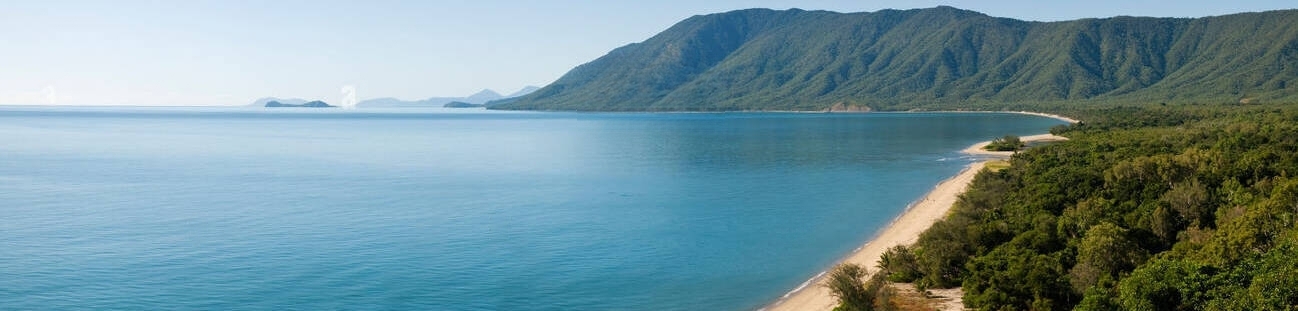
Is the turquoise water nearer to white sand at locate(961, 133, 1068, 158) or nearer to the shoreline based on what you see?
the shoreline

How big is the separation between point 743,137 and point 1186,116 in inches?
3385

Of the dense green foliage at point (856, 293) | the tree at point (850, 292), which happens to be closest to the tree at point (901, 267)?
the dense green foliage at point (856, 293)

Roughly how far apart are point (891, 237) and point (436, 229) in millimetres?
29335

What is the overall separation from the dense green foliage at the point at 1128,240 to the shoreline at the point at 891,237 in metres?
3.14

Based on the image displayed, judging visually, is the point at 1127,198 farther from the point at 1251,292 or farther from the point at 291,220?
the point at 291,220

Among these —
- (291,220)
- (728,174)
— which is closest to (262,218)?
(291,220)

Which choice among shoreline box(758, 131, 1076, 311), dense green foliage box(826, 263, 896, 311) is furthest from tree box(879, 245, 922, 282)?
dense green foliage box(826, 263, 896, 311)

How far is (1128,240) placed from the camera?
129ft

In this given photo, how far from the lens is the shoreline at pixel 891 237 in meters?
41.4

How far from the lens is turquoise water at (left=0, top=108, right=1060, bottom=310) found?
4519 centimetres

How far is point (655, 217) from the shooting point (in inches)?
2776

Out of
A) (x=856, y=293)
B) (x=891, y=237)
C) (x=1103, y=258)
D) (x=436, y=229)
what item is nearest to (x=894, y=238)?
(x=891, y=237)

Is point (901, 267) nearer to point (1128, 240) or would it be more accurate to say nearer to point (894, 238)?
point (1128, 240)

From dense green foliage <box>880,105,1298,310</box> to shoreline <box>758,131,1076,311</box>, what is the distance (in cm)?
314
